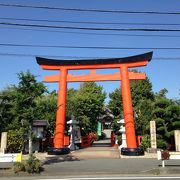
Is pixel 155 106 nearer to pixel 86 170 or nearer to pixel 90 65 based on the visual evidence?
pixel 90 65

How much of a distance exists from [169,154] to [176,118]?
10.0m

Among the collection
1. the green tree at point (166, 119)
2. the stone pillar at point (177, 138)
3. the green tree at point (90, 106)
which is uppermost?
the green tree at point (90, 106)

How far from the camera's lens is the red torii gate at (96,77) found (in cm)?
2244

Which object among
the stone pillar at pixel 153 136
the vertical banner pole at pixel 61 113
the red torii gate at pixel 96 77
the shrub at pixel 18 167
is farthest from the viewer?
the vertical banner pole at pixel 61 113

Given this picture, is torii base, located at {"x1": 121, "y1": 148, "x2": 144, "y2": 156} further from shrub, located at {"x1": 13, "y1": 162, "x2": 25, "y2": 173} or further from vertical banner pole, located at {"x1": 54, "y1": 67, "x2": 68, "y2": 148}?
shrub, located at {"x1": 13, "y1": 162, "x2": 25, "y2": 173}

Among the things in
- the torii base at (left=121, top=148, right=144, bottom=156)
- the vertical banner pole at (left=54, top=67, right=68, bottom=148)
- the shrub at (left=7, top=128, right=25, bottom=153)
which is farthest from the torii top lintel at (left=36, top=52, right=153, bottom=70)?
the torii base at (left=121, top=148, right=144, bottom=156)

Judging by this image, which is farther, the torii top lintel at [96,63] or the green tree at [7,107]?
the torii top lintel at [96,63]

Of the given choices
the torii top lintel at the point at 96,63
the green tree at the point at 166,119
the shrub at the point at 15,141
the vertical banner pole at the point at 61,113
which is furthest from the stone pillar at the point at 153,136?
the shrub at the point at 15,141

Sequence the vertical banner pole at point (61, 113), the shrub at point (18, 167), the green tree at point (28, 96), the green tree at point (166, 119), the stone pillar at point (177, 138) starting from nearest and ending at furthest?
1. the shrub at point (18, 167)
2. the green tree at point (28, 96)
3. the vertical banner pole at point (61, 113)
4. the stone pillar at point (177, 138)
5. the green tree at point (166, 119)

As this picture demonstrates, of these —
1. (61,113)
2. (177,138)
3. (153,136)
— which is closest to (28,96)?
(61,113)

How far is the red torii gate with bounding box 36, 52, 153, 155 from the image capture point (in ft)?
73.6

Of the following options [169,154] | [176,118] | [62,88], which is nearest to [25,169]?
[169,154]

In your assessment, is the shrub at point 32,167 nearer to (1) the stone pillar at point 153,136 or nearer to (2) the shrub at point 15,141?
(2) the shrub at point 15,141

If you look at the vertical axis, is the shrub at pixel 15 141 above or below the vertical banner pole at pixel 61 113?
below
